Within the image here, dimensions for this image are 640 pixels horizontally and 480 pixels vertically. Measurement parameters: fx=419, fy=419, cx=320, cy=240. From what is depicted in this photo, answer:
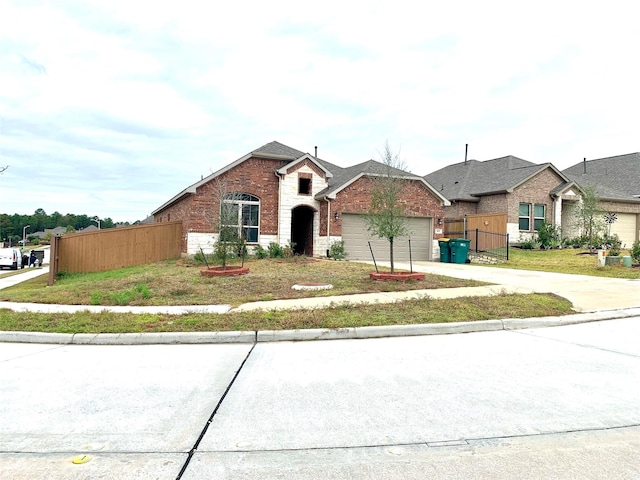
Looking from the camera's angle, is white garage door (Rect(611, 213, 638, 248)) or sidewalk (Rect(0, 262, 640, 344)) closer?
sidewalk (Rect(0, 262, 640, 344))

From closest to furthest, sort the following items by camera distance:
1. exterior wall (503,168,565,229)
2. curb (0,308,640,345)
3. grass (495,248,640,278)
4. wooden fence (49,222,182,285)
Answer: curb (0,308,640,345) < grass (495,248,640,278) < wooden fence (49,222,182,285) < exterior wall (503,168,565,229)

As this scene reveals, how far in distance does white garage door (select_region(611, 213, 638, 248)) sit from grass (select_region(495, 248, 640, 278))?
8129 mm

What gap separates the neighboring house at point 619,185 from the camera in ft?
90.9

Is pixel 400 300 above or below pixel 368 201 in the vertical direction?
below

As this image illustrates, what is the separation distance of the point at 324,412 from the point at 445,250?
743 inches

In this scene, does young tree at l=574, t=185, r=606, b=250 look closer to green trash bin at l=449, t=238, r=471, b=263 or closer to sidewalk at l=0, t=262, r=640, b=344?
green trash bin at l=449, t=238, r=471, b=263

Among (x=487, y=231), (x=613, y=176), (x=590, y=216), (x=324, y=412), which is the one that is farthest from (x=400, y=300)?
(x=613, y=176)

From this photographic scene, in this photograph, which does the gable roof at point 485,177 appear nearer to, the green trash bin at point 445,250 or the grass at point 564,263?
the grass at point 564,263

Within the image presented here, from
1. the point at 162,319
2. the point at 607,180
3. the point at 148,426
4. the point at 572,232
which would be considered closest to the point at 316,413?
the point at 148,426

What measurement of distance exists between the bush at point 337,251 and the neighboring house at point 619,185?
1808 centimetres

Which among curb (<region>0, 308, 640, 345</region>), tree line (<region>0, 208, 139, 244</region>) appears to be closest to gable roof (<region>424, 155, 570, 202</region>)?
curb (<region>0, 308, 640, 345</region>)

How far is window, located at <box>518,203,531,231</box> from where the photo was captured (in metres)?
25.8

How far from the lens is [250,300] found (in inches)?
378

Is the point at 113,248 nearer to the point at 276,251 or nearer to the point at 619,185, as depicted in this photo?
the point at 276,251
